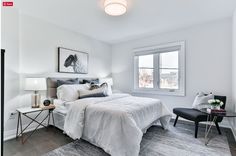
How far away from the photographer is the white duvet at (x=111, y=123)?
5.91ft

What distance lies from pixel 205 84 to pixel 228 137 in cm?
122

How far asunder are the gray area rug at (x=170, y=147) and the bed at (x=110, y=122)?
15 cm

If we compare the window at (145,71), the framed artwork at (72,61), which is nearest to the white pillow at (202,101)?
the window at (145,71)

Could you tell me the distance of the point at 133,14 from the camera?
2.84m

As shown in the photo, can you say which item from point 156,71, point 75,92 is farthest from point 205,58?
point 75,92

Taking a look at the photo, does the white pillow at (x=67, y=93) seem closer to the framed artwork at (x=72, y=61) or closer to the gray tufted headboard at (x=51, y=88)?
the gray tufted headboard at (x=51, y=88)

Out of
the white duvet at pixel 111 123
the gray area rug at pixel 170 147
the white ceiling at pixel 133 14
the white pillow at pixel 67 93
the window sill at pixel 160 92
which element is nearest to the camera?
the white duvet at pixel 111 123

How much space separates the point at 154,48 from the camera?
4113 millimetres

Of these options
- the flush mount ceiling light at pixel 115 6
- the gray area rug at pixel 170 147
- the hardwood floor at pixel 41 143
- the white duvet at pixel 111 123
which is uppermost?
the flush mount ceiling light at pixel 115 6

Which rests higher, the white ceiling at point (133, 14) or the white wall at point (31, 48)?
the white ceiling at point (133, 14)

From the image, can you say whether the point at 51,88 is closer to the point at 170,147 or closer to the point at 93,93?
the point at 93,93

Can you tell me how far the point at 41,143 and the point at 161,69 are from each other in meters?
3.41

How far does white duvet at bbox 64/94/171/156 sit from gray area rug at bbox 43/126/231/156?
0.16 metres

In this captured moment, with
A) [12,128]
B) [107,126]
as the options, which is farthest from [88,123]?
[12,128]
